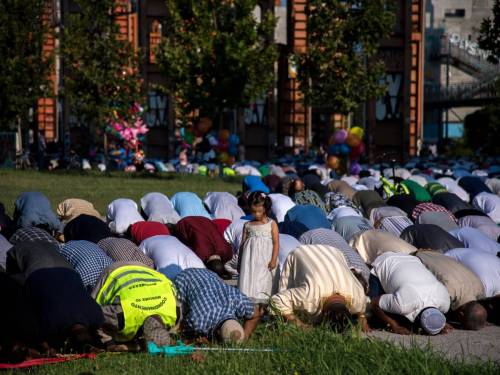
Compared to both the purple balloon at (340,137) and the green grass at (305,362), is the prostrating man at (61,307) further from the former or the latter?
the purple balloon at (340,137)

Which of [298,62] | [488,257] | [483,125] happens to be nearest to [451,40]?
[483,125]

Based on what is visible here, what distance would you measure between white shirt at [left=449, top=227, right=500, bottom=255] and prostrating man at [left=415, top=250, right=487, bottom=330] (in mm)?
2145

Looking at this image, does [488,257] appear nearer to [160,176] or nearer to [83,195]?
[83,195]

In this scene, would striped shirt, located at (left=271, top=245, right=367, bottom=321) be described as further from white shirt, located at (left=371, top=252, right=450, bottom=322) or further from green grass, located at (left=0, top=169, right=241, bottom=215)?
green grass, located at (left=0, top=169, right=241, bottom=215)

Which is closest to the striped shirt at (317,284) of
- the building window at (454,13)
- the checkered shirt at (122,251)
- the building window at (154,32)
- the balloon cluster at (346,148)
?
the checkered shirt at (122,251)

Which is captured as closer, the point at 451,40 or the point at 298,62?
the point at 298,62

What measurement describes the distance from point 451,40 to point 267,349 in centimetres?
7347

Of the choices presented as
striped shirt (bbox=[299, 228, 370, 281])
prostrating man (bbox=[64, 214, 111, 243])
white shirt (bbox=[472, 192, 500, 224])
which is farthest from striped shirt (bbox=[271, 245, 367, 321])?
white shirt (bbox=[472, 192, 500, 224])

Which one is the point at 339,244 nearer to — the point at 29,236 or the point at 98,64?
the point at 29,236

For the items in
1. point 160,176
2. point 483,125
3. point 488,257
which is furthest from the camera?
point 483,125

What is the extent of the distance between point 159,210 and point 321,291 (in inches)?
306

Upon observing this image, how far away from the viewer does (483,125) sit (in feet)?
186

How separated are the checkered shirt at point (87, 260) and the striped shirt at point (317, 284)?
2.01 meters

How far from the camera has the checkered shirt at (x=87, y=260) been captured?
11.2 meters
